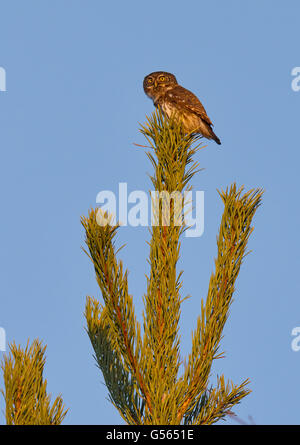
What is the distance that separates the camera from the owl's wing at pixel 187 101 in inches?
342

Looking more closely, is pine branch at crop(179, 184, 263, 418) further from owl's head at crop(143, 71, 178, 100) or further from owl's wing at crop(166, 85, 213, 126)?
owl's head at crop(143, 71, 178, 100)

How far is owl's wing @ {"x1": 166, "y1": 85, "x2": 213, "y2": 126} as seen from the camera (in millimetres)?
8695

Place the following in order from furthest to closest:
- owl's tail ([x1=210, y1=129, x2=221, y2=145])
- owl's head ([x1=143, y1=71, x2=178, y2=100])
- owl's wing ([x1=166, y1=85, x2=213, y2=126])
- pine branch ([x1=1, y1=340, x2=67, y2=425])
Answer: owl's head ([x1=143, y1=71, x2=178, y2=100]) → owl's tail ([x1=210, y1=129, x2=221, y2=145]) → owl's wing ([x1=166, y1=85, x2=213, y2=126]) → pine branch ([x1=1, y1=340, x2=67, y2=425])

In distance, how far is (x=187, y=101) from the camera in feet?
28.6

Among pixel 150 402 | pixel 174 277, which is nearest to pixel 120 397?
pixel 150 402

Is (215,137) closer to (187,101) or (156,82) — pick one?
(187,101)

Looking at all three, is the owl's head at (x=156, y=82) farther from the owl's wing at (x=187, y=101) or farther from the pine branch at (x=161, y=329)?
the pine branch at (x=161, y=329)

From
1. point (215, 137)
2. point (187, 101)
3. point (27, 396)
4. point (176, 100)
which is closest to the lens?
point (27, 396)

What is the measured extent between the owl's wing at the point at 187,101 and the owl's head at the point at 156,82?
2.97 feet

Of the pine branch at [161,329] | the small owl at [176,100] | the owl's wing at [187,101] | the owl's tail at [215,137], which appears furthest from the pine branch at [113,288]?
the owl's tail at [215,137]

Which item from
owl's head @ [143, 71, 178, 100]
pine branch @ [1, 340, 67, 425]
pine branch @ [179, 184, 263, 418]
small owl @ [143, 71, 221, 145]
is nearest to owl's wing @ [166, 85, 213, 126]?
small owl @ [143, 71, 221, 145]

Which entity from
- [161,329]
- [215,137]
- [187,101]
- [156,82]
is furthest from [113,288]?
[156,82]

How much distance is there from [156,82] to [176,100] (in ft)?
4.98

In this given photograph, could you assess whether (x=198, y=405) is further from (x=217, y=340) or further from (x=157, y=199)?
(x=157, y=199)
